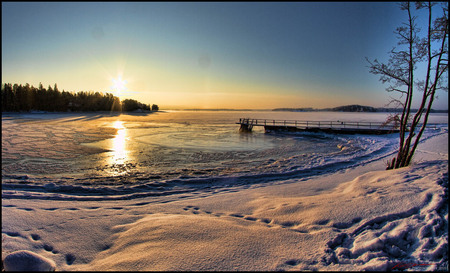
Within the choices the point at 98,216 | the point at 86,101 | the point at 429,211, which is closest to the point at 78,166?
the point at 98,216

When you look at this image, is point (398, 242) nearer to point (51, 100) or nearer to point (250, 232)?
point (250, 232)

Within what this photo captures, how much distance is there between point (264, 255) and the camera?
3838 millimetres

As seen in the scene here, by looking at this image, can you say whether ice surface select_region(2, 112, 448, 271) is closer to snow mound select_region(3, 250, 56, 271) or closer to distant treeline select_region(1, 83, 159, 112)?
snow mound select_region(3, 250, 56, 271)

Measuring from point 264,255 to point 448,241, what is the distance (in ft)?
9.80

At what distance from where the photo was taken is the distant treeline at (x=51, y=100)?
95.1m

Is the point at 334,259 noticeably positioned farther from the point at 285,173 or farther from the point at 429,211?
the point at 285,173

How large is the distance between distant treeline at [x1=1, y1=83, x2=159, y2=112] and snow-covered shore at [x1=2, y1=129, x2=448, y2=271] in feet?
366

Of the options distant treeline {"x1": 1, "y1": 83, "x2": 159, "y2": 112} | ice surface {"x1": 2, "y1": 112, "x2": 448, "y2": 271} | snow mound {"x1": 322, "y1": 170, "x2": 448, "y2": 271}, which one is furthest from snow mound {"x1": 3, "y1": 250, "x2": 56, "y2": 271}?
distant treeline {"x1": 1, "y1": 83, "x2": 159, "y2": 112}

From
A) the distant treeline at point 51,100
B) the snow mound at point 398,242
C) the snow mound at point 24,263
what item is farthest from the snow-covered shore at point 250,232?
the distant treeline at point 51,100

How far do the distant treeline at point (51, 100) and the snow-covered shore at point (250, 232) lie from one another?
112 m

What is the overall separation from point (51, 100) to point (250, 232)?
13247 centimetres

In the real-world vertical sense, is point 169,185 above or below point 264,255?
below

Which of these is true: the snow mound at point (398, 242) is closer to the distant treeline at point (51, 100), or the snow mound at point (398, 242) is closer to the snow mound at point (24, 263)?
the snow mound at point (24, 263)

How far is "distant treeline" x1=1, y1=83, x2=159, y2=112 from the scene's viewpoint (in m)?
95.1
